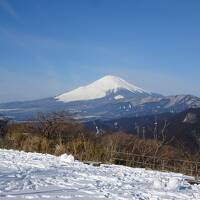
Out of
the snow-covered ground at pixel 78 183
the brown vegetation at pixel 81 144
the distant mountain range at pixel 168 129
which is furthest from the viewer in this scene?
the distant mountain range at pixel 168 129

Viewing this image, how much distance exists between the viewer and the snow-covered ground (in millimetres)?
10336

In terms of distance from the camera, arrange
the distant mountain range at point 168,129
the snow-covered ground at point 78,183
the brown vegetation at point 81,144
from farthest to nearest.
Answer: the distant mountain range at point 168,129, the brown vegetation at point 81,144, the snow-covered ground at point 78,183

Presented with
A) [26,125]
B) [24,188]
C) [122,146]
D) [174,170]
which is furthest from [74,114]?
[24,188]

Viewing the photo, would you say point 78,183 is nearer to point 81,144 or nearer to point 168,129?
point 81,144

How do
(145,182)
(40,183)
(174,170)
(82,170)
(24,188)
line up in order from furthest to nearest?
1. (174,170)
2. (82,170)
3. (145,182)
4. (40,183)
5. (24,188)

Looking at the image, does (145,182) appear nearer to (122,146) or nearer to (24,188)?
(24,188)

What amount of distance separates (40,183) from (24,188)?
966mm

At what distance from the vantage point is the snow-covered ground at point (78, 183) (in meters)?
10.3

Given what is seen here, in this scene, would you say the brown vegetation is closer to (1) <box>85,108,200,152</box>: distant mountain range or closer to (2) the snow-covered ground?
(1) <box>85,108,200,152</box>: distant mountain range

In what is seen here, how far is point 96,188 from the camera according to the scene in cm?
1145

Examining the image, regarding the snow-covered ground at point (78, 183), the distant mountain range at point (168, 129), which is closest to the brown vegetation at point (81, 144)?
the distant mountain range at point (168, 129)

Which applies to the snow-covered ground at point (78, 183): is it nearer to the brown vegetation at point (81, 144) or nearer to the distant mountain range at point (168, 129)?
the brown vegetation at point (81, 144)

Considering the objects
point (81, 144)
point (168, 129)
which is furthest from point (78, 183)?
point (168, 129)

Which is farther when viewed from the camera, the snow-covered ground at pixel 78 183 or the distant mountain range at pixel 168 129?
the distant mountain range at pixel 168 129
